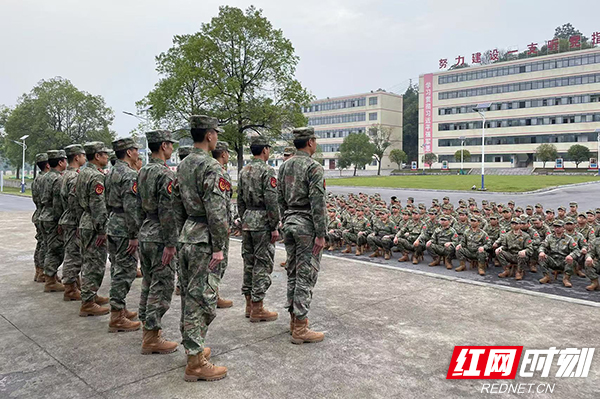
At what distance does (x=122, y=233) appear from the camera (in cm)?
517

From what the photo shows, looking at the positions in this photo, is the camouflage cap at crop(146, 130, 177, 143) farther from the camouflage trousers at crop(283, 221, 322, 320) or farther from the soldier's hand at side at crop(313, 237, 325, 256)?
the soldier's hand at side at crop(313, 237, 325, 256)

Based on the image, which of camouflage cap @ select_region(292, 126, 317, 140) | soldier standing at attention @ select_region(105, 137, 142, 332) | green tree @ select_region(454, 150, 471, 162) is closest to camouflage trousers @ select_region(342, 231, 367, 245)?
camouflage cap @ select_region(292, 126, 317, 140)

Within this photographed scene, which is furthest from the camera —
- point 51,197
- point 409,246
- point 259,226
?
point 409,246

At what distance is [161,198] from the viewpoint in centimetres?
450

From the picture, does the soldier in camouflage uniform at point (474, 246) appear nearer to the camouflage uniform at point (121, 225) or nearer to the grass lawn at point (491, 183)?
the camouflage uniform at point (121, 225)

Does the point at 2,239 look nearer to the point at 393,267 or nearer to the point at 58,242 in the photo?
the point at 58,242

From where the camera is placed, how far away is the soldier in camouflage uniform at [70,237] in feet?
20.6

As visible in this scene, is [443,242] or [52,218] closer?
[52,218]

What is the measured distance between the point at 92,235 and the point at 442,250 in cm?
637

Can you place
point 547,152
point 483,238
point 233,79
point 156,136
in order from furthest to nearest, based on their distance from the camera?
point 547,152, point 233,79, point 483,238, point 156,136

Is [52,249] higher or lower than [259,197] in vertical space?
lower

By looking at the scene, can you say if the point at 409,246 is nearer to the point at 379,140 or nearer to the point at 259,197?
the point at 259,197

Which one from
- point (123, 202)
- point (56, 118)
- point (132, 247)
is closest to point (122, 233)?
point (132, 247)

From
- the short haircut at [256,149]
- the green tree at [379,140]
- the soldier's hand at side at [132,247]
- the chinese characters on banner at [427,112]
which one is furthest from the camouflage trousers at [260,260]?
the chinese characters on banner at [427,112]
